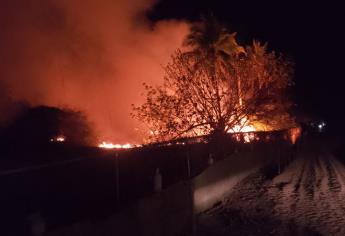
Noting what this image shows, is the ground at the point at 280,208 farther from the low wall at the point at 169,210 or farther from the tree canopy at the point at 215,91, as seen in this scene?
the tree canopy at the point at 215,91

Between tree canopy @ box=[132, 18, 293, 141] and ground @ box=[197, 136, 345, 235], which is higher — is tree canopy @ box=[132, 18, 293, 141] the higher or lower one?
the higher one

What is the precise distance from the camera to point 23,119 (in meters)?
22.8

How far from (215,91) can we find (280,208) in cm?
1417

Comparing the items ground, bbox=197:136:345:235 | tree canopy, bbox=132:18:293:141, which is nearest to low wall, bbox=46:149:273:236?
ground, bbox=197:136:345:235

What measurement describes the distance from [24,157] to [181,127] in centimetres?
896

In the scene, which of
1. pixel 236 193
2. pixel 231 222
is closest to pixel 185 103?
pixel 236 193

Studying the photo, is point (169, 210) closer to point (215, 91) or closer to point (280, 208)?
point (280, 208)

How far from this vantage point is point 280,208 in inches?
492

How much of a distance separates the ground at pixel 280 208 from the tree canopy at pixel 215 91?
6391mm

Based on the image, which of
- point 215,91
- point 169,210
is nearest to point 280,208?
point 169,210

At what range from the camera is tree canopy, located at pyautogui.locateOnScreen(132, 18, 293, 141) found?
23602 mm

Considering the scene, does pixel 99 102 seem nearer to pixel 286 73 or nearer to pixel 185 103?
pixel 185 103

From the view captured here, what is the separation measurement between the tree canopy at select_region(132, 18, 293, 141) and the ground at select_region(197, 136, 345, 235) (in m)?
6.39

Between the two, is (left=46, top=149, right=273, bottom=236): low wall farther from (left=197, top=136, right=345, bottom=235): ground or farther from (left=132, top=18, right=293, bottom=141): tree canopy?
(left=132, top=18, right=293, bottom=141): tree canopy
